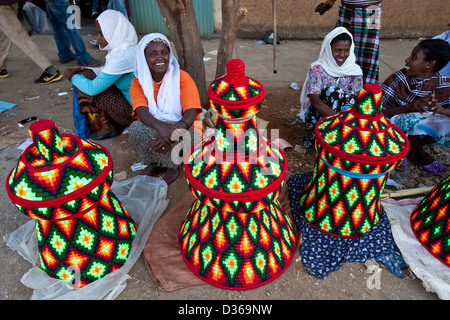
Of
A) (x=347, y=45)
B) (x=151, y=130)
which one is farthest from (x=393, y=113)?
(x=151, y=130)

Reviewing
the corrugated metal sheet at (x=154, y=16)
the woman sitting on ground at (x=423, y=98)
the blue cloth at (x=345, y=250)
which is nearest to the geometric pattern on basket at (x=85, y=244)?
the blue cloth at (x=345, y=250)

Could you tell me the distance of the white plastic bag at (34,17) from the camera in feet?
20.9

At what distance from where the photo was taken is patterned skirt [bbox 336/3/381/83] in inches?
140

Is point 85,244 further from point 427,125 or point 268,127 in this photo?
point 427,125

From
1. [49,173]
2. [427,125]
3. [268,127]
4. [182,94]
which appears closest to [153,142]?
[182,94]

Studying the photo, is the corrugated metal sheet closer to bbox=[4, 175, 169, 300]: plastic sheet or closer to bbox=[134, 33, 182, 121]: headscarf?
bbox=[134, 33, 182, 121]: headscarf

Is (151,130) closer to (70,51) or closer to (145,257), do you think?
(145,257)

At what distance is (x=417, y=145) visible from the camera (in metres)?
3.08

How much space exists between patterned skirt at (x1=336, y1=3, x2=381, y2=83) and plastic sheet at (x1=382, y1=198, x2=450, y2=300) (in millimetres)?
1920

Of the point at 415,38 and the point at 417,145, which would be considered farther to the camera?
the point at 415,38

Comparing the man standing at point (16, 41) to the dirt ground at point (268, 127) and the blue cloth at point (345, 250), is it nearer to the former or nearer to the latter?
the dirt ground at point (268, 127)

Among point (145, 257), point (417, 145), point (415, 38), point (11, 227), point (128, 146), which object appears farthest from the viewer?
point (415, 38)

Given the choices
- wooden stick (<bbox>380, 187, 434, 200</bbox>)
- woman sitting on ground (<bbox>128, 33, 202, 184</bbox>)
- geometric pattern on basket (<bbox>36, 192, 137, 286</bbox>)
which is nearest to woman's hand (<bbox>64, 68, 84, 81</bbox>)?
woman sitting on ground (<bbox>128, 33, 202, 184</bbox>)
